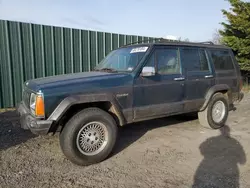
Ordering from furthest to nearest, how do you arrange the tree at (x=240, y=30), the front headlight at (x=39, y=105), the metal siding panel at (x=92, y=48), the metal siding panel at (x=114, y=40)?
the tree at (x=240, y=30)
the metal siding panel at (x=114, y=40)
the metal siding panel at (x=92, y=48)
the front headlight at (x=39, y=105)

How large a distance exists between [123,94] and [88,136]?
904 millimetres

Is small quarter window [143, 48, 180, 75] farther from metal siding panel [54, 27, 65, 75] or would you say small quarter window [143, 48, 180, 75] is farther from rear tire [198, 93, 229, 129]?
metal siding panel [54, 27, 65, 75]

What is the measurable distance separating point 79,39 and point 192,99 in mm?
4615

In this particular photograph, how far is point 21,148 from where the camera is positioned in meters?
3.92

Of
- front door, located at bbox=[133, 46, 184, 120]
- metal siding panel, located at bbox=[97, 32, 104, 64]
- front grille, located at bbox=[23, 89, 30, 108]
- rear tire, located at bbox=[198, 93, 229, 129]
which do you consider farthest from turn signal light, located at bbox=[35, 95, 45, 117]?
metal siding panel, located at bbox=[97, 32, 104, 64]

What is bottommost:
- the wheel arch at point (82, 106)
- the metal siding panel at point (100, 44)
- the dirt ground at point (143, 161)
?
the dirt ground at point (143, 161)

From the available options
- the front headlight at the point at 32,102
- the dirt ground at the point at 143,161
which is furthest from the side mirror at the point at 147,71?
the front headlight at the point at 32,102

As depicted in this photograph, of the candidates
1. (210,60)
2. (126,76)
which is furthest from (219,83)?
(126,76)

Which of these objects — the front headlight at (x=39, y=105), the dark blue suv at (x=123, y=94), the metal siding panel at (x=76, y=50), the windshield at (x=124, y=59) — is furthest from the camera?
the metal siding panel at (x=76, y=50)

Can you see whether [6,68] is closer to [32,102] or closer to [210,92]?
[32,102]

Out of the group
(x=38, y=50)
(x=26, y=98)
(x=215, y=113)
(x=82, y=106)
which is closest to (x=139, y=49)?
(x=82, y=106)

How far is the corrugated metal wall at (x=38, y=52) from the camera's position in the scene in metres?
6.22

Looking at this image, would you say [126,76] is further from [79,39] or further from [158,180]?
[79,39]

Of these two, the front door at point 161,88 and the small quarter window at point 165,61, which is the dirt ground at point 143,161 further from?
the small quarter window at point 165,61
